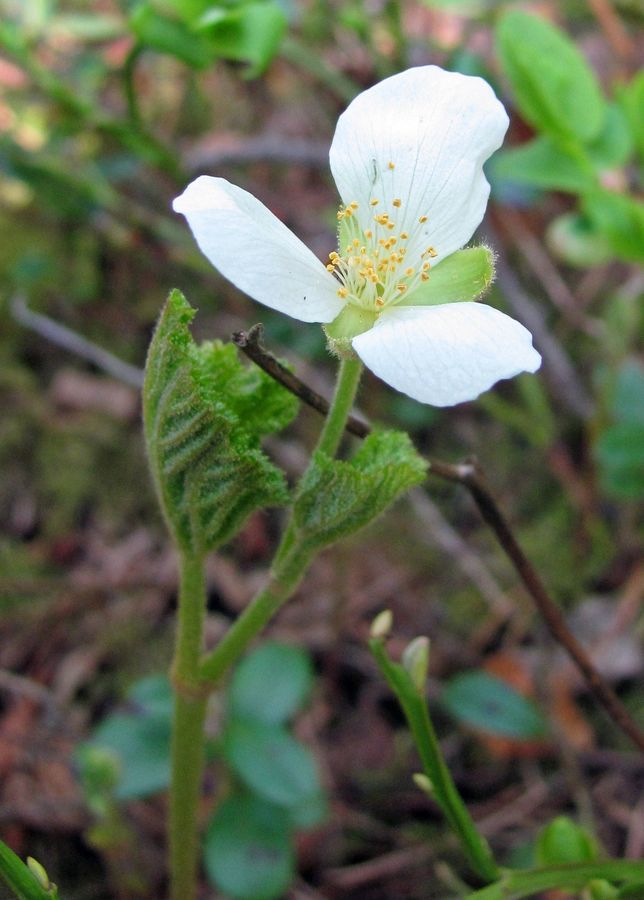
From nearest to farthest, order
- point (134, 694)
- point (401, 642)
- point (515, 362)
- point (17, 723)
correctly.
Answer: point (515, 362) < point (134, 694) < point (17, 723) < point (401, 642)

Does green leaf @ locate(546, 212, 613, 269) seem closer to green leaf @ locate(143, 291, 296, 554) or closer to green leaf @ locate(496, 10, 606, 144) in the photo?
green leaf @ locate(496, 10, 606, 144)

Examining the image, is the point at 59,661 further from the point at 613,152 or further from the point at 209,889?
the point at 613,152

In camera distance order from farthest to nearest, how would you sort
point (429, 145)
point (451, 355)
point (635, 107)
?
1. point (635, 107)
2. point (429, 145)
3. point (451, 355)

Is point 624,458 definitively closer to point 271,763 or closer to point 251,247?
point 271,763

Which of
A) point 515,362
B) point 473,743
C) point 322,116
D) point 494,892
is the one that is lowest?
point 473,743

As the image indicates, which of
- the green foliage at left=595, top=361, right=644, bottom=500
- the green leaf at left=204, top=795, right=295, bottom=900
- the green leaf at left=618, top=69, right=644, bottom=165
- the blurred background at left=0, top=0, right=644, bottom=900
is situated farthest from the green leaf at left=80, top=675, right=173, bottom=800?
the green leaf at left=618, top=69, right=644, bottom=165

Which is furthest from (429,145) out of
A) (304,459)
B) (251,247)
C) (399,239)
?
(304,459)

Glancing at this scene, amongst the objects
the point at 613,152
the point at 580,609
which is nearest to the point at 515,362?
the point at 613,152
